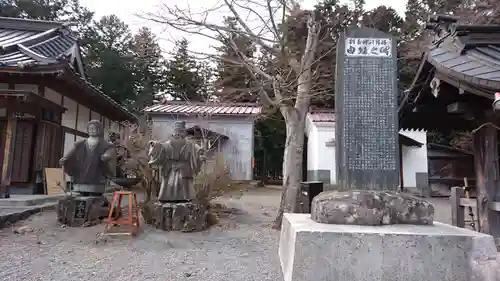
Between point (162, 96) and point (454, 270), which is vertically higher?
point (162, 96)

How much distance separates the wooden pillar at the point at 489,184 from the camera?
5.66 metres

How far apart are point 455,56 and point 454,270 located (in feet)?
11.8

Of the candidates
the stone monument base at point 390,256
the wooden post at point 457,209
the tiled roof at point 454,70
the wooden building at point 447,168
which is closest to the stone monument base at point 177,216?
the stone monument base at point 390,256

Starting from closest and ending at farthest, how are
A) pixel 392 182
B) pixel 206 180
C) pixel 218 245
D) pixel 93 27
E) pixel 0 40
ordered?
pixel 392 182
pixel 218 245
pixel 206 180
pixel 0 40
pixel 93 27

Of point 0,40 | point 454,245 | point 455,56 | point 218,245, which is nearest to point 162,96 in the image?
point 0,40

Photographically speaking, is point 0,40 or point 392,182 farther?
point 0,40

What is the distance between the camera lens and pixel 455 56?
17.7 feet

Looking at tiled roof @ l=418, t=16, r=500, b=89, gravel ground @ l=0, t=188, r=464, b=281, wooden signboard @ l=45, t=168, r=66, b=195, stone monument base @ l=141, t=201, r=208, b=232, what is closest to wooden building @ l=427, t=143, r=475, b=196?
tiled roof @ l=418, t=16, r=500, b=89

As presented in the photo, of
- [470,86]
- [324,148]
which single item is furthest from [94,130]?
[324,148]

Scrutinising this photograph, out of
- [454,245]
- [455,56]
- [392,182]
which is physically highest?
[455,56]

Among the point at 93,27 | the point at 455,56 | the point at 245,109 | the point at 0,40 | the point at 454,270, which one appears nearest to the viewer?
the point at 454,270

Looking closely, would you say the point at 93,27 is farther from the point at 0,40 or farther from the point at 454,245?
the point at 454,245

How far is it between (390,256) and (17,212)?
725 centimetres

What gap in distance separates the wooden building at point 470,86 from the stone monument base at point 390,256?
2.50 metres
